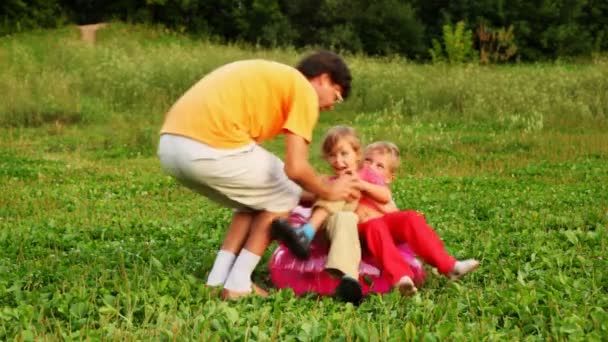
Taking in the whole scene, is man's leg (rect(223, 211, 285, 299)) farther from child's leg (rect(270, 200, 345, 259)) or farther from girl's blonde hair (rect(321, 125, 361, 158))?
girl's blonde hair (rect(321, 125, 361, 158))

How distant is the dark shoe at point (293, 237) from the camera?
554 centimetres

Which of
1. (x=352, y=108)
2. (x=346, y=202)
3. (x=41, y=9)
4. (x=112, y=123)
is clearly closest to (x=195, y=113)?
(x=346, y=202)

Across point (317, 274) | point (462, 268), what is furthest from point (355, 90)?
point (462, 268)

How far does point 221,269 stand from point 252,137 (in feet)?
2.90

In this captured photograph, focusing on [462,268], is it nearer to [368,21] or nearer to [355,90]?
[355,90]

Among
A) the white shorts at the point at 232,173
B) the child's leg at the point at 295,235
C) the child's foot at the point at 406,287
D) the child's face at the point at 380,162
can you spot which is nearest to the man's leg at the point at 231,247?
the white shorts at the point at 232,173

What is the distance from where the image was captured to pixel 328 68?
577cm

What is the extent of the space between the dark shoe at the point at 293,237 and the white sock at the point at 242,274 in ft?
1.01

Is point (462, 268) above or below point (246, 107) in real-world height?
below

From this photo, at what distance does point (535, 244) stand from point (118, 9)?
37106 mm

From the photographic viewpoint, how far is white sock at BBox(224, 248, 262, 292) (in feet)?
18.7

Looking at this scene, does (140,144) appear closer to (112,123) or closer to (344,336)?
(112,123)

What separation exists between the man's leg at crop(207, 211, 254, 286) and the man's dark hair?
1.03 m

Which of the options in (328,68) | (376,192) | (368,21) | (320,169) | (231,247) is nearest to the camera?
(328,68)
